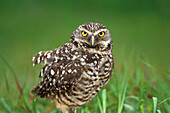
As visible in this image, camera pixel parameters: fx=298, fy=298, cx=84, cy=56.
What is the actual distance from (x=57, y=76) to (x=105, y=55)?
0.50m

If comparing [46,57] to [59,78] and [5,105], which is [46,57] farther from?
[5,105]

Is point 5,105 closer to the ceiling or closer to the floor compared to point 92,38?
closer to the floor

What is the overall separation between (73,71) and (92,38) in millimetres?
359

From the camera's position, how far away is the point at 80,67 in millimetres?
2764

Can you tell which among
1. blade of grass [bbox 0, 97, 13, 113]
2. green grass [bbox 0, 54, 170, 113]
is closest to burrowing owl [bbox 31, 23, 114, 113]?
green grass [bbox 0, 54, 170, 113]

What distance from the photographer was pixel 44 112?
11.3ft

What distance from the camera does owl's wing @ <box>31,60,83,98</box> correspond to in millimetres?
2766

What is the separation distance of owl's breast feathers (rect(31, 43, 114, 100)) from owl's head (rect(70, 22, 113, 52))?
6cm

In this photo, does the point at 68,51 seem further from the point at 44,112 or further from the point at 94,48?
the point at 44,112

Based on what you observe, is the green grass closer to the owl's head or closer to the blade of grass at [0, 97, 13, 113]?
the blade of grass at [0, 97, 13, 113]

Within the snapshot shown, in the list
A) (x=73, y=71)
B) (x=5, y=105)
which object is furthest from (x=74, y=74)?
(x=5, y=105)

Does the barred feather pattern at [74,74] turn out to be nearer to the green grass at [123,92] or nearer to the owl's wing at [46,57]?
the owl's wing at [46,57]

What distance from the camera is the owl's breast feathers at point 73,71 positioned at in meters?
2.76

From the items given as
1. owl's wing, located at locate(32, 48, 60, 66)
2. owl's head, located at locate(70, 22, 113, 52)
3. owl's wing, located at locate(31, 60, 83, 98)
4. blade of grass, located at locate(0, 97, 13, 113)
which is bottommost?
blade of grass, located at locate(0, 97, 13, 113)
